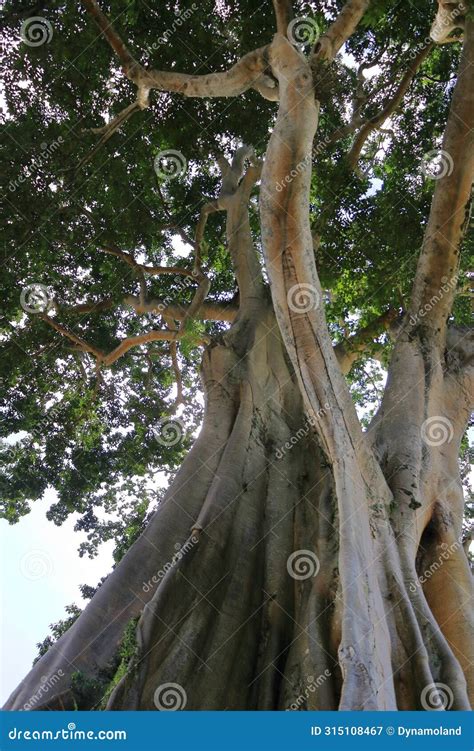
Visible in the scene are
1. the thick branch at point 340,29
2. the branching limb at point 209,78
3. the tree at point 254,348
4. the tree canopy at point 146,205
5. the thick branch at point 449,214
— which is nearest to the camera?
the tree at point 254,348

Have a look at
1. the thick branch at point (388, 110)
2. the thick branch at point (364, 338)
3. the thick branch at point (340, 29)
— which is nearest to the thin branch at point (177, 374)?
the thick branch at point (364, 338)

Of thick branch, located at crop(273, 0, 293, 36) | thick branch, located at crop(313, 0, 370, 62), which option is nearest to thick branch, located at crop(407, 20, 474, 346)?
thick branch, located at crop(313, 0, 370, 62)

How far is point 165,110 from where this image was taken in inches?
359

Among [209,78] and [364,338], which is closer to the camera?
[209,78]

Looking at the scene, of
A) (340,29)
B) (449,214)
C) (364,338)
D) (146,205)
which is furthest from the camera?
(146,205)

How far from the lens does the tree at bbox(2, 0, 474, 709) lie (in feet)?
14.4

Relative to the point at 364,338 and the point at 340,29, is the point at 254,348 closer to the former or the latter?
the point at 364,338

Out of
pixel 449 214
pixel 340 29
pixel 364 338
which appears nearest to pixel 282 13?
pixel 340 29

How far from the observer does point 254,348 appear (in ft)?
24.1

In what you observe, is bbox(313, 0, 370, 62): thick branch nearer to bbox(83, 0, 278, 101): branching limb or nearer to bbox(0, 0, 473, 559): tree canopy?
bbox(83, 0, 278, 101): branching limb

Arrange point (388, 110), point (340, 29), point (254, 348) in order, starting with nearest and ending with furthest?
1. point (340, 29)
2. point (254, 348)
3. point (388, 110)

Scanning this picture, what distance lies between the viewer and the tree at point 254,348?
173 inches

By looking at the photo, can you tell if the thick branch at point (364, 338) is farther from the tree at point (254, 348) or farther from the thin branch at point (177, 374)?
the thin branch at point (177, 374)

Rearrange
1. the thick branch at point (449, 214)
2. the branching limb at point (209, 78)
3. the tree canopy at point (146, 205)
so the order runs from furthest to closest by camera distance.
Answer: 1. the tree canopy at point (146, 205)
2. the thick branch at point (449, 214)
3. the branching limb at point (209, 78)
